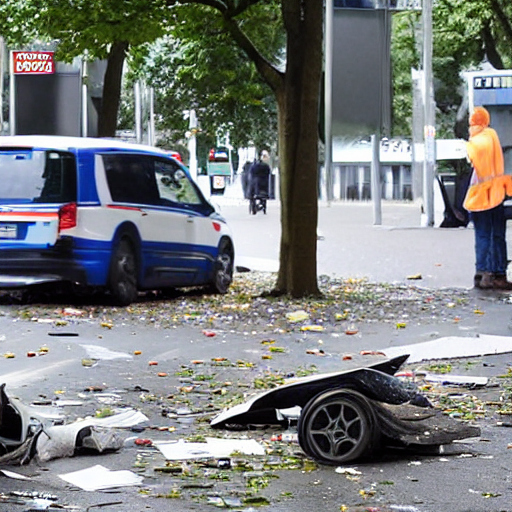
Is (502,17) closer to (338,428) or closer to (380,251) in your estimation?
(380,251)

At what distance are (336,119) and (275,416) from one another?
944 inches

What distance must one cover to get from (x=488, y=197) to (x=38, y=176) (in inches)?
212

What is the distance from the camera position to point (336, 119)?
31734 mm

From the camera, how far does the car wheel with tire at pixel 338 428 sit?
7266mm

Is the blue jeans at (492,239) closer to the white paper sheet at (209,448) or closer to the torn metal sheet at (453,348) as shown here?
the torn metal sheet at (453,348)

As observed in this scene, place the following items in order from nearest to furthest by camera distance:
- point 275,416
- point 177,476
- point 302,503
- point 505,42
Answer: point 302,503 → point 177,476 → point 275,416 → point 505,42

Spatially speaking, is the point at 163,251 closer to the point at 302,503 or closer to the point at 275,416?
the point at 275,416

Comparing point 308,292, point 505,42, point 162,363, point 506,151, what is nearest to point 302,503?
point 162,363

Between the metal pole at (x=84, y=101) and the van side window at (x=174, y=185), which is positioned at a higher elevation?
the metal pole at (x=84, y=101)

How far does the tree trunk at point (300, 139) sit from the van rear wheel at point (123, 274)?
5.89ft

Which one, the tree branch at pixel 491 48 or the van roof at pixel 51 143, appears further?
the tree branch at pixel 491 48

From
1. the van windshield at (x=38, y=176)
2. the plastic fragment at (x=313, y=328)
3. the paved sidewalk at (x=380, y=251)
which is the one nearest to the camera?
the plastic fragment at (x=313, y=328)

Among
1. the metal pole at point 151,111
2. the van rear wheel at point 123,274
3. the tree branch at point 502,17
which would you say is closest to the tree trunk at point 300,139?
the van rear wheel at point 123,274

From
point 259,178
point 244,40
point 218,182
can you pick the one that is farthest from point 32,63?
point 218,182
